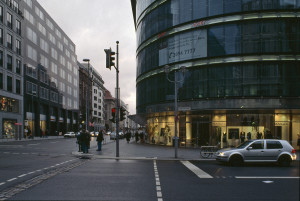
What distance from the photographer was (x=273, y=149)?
1622cm

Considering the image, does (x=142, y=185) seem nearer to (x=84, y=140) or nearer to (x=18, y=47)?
(x=84, y=140)

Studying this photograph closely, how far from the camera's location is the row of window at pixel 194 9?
1148 inches

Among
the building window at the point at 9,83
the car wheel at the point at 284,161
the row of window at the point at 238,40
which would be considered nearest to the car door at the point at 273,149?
the car wheel at the point at 284,161

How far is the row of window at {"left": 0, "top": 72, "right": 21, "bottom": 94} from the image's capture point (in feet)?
166

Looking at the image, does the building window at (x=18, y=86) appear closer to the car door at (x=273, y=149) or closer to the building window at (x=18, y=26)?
the building window at (x=18, y=26)

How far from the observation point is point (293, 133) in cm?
2967

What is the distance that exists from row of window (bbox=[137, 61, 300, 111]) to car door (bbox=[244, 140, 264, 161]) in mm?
13928

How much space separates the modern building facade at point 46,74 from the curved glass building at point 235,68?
34660 mm

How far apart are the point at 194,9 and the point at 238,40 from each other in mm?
5888

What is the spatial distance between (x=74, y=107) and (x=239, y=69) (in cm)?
7419

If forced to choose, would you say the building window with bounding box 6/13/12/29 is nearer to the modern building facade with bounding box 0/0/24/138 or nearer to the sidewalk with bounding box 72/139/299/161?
the modern building facade with bounding box 0/0/24/138

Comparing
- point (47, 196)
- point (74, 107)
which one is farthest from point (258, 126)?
point (74, 107)

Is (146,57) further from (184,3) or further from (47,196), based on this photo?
(47,196)

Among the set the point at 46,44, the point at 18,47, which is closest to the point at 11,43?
the point at 18,47
